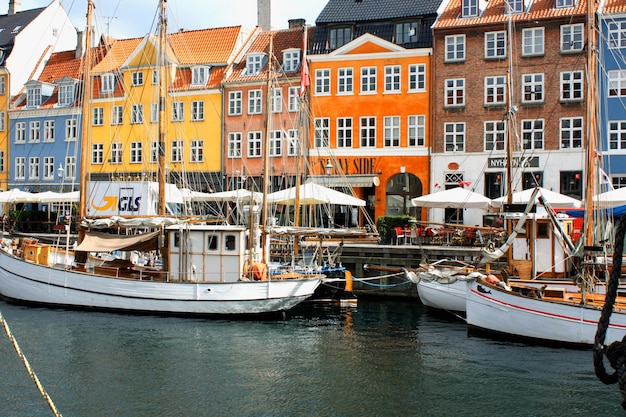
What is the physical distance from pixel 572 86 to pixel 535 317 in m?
20.4

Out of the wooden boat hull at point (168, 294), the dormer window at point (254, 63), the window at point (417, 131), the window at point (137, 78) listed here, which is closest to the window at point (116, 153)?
the window at point (137, 78)

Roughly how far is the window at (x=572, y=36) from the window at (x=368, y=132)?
10.6 meters

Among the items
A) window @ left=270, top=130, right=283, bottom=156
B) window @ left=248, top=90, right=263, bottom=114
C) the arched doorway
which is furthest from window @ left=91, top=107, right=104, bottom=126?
the arched doorway

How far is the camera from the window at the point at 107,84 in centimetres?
4784

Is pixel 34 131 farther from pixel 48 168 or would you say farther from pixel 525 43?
pixel 525 43

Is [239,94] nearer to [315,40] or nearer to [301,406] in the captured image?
[315,40]

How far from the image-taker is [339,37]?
135 ft

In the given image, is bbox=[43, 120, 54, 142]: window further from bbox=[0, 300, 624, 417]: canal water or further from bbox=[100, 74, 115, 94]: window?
bbox=[0, 300, 624, 417]: canal water

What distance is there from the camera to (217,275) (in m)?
24.1

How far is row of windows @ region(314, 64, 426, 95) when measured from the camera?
3928 cm

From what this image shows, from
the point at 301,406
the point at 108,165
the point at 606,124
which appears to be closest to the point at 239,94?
the point at 108,165

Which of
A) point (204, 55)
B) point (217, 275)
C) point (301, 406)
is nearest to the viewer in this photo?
point (301, 406)

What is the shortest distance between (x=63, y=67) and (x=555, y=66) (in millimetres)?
34489

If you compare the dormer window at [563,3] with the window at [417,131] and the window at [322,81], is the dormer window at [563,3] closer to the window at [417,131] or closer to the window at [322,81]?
the window at [417,131]
